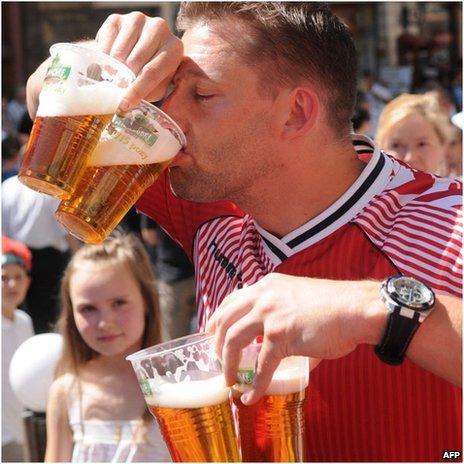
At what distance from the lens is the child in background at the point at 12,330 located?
498cm

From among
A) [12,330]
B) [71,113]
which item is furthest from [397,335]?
[12,330]

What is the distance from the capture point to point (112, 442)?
12.2 feet

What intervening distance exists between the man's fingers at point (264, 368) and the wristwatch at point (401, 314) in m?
0.17

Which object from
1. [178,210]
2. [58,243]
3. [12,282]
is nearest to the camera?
[178,210]

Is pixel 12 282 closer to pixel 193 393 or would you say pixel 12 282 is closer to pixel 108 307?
pixel 108 307

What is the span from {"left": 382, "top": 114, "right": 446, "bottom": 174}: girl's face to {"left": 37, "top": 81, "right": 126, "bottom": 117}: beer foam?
3.57 m

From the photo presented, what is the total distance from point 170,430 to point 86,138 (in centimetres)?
61

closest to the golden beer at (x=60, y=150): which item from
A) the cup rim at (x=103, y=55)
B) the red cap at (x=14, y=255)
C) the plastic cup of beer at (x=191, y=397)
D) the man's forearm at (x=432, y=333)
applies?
the cup rim at (x=103, y=55)

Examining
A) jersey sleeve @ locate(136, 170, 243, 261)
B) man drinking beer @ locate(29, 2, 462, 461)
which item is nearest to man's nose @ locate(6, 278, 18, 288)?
jersey sleeve @ locate(136, 170, 243, 261)

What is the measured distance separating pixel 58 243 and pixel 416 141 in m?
2.83

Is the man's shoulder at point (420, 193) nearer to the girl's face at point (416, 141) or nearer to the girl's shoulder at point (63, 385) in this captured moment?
the girl's shoulder at point (63, 385)

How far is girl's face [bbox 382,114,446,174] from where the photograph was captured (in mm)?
5410

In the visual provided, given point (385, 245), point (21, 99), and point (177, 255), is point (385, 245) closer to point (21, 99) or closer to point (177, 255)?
point (177, 255)

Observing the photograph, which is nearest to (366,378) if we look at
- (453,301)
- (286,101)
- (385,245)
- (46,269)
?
(385,245)
